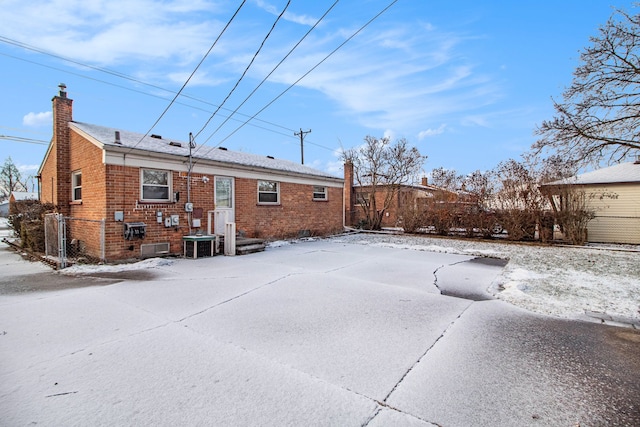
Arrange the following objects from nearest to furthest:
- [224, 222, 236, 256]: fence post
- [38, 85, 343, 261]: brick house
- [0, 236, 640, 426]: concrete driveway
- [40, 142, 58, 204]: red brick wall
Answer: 1. [0, 236, 640, 426]: concrete driveway
2. [38, 85, 343, 261]: brick house
3. [224, 222, 236, 256]: fence post
4. [40, 142, 58, 204]: red brick wall

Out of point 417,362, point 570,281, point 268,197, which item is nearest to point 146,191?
point 268,197

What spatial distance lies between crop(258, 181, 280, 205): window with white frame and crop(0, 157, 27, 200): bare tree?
62.6 meters

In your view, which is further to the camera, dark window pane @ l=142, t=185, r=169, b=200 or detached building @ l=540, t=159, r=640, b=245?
detached building @ l=540, t=159, r=640, b=245

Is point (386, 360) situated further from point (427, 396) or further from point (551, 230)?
point (551, 230)

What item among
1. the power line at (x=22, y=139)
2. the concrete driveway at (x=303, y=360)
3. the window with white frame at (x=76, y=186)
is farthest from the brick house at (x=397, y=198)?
the power line at (x=22, y=139)

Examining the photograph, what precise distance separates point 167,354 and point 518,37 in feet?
33.5

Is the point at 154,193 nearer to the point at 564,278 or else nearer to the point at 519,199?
the point at 564,278

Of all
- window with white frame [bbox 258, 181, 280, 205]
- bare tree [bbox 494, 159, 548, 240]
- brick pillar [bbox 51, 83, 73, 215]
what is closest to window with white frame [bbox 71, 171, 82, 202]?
brick pillar [bbox 51, 83, 73, 215]

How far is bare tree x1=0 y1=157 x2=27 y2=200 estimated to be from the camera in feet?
167

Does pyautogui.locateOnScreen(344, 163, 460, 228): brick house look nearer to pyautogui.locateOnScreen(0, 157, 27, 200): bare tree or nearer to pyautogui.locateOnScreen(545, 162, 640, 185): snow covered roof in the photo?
pyautogui.locateOnScreen(545, 162, 640, 185): snow covered roof

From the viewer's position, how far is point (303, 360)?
10.0 feet

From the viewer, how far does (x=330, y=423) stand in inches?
84.0

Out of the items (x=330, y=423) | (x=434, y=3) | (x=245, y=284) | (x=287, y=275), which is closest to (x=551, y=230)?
(x=434, y=3)

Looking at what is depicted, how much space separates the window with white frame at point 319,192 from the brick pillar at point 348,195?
604 centimetres
